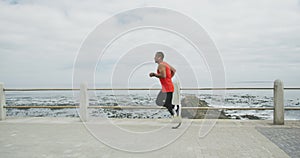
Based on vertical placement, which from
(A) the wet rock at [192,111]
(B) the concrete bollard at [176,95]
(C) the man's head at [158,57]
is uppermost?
(C) the man's head at [158,57]

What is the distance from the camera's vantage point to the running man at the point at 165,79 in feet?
20.0

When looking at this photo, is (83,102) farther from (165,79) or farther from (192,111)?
(192,111)

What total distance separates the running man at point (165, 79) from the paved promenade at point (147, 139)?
0.63m

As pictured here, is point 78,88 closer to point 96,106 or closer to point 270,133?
point 96,106

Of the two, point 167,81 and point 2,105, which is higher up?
point 167,81

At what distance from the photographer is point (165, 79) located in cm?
627

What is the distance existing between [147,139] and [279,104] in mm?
3492

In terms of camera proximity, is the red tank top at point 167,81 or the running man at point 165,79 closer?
the running man at point 165,79

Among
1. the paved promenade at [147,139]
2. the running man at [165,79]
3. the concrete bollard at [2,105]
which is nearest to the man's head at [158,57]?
the running man at [165,79]

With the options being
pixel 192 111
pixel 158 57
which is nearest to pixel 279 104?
pixel 192 111

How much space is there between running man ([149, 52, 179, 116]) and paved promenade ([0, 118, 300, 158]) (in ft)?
2.07

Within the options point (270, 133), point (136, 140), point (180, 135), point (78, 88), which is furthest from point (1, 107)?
point (270, 133)

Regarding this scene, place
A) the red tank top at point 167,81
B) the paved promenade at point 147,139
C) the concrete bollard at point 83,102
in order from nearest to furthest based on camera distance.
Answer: the paved promenade at point 147,139 → the red tank top at point 167,81 → the concrete bollard at point 83,102

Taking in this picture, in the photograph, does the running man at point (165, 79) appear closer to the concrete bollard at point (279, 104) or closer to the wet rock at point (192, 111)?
the wet rock at point (192, 111)
